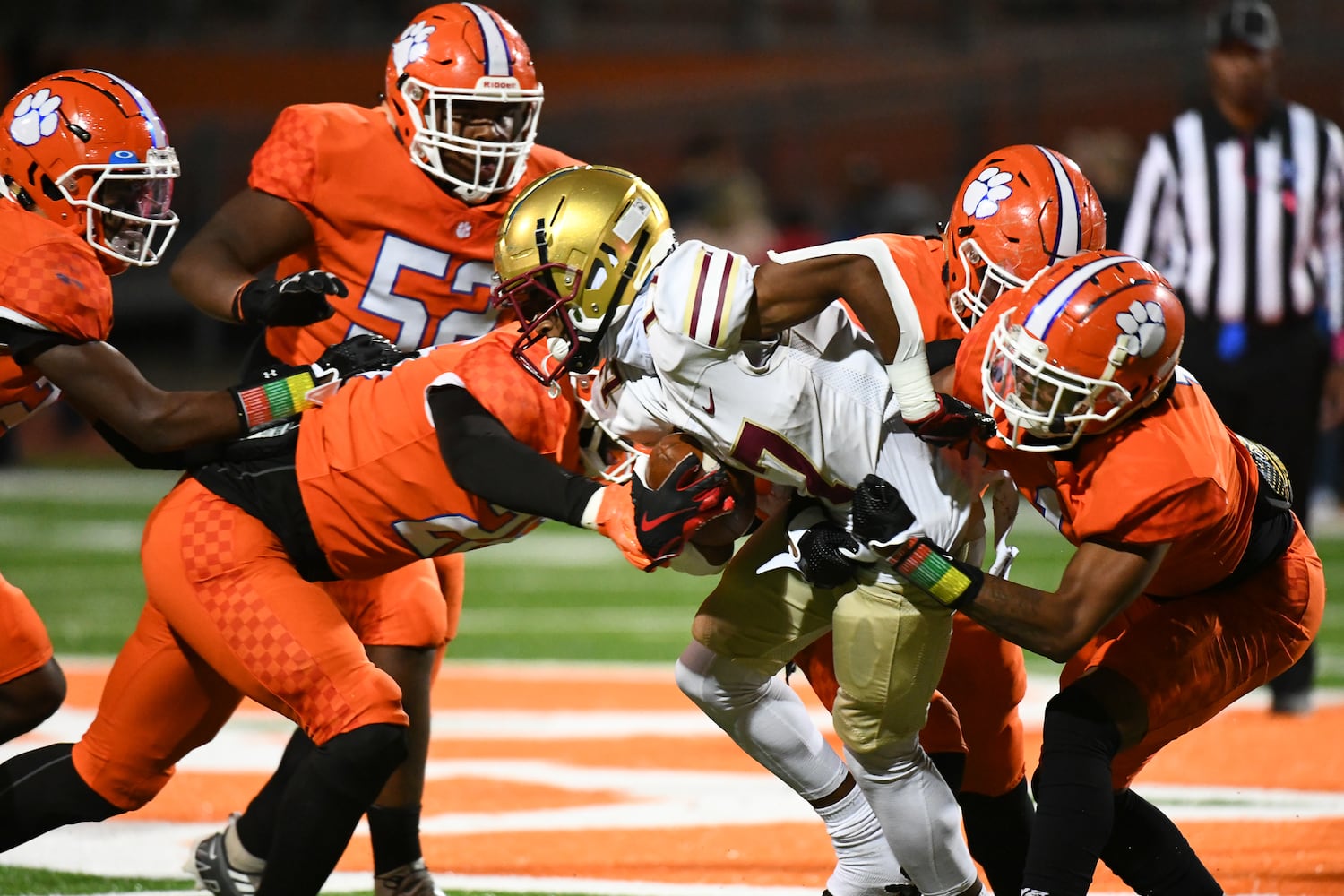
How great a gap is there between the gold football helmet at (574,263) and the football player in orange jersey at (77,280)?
50 cm

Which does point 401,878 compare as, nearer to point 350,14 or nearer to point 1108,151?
point 1108,151

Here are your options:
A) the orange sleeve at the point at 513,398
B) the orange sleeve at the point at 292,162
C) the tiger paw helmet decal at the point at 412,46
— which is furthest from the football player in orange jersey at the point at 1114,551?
the orange sleeve at the point at 292,162

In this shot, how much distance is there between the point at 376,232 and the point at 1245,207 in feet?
10.9

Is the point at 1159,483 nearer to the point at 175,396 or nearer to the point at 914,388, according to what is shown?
→ the point at 914,388

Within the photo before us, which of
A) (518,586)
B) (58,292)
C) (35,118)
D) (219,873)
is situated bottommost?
(518,586)

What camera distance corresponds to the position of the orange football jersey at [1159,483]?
2.88 meters

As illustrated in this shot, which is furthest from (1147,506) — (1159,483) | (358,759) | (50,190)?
(50,190)

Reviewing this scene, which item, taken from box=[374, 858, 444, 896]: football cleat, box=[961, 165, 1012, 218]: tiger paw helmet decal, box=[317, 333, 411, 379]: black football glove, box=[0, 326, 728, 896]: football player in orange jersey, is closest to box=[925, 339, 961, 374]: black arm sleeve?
box=[961, 165, 1012, 218]: tiger paw helmet decal

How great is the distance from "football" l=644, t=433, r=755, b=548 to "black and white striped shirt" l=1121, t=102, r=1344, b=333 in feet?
10.2

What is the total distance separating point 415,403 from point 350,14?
12169mm

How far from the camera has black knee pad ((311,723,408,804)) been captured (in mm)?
3008

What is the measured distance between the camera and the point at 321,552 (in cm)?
328

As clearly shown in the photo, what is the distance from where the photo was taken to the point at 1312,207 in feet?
19.5

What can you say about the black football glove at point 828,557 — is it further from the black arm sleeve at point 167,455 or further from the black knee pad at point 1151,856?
the black arm sleeve at point 167,455
